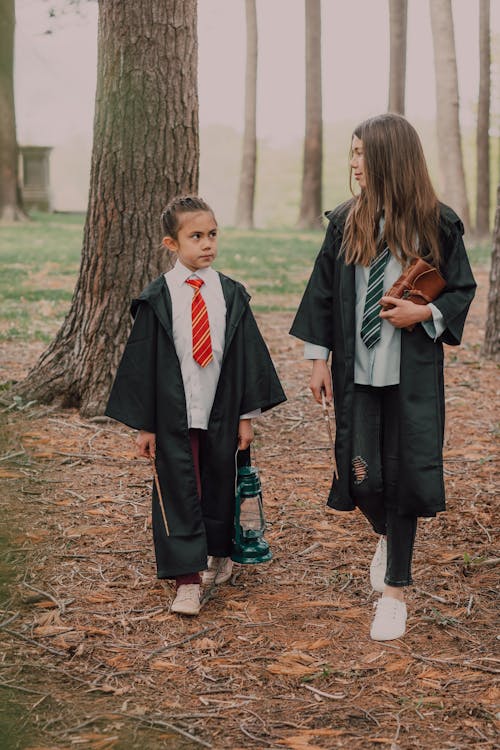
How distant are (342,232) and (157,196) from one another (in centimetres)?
242

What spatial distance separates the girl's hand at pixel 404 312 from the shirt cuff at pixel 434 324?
23mm

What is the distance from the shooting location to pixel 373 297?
141 inches

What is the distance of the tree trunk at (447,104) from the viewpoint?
1766 centimetres

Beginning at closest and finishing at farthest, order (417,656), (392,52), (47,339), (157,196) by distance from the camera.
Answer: (417,656) → (157,196) → (47,339) → (392,52)

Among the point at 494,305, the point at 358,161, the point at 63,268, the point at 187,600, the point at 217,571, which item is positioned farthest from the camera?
the point at 63,268

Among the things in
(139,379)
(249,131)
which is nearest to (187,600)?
(139,379)

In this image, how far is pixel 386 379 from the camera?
3.56 meters

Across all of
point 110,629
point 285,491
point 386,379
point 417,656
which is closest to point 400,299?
point 386,379

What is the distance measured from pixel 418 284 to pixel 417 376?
337mm

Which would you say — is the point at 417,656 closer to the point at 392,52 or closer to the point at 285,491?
the point at 285,491

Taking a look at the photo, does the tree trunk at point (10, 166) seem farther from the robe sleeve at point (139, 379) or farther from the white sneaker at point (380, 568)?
the white sneaker at point (380, 568)

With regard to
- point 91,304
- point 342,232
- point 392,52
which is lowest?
point 91,304

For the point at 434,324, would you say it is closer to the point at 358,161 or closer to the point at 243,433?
the point at 358,161

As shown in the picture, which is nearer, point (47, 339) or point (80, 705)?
point (80, 705)
